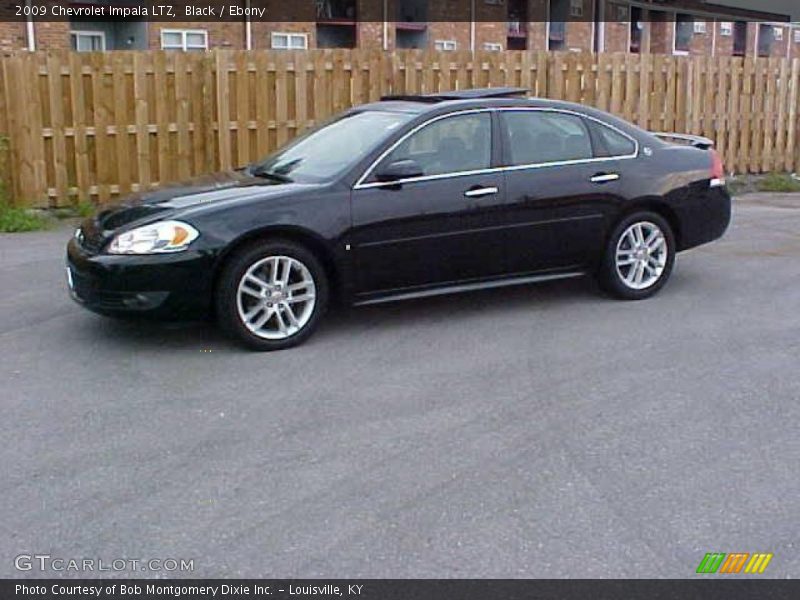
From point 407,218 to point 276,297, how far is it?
41.0 inches

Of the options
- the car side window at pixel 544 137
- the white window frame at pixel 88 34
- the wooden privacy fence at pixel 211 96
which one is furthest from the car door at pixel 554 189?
the white window frame at pixel 88 34

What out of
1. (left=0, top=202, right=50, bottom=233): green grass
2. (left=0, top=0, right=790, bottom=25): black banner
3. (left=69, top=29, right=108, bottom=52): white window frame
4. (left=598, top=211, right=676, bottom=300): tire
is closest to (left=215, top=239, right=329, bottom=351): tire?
(left=598, top=211, right=676, bottom=300): tire

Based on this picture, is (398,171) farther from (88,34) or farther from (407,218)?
(88,34)

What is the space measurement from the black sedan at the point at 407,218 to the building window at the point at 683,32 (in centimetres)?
3510

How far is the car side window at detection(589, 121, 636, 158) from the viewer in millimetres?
6598

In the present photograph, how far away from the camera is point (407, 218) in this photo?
5.86 metres

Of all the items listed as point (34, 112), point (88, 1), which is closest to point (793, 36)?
point (88, 1)

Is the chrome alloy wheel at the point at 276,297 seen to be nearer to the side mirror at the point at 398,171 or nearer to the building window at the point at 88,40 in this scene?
the side mirror at the point at 398,171

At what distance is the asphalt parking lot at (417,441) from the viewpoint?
10.7 ft

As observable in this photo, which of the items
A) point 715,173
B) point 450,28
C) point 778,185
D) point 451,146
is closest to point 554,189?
point 451,146

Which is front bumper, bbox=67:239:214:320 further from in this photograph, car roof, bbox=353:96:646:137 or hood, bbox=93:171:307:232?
car roof, bbox=353:96:646:137

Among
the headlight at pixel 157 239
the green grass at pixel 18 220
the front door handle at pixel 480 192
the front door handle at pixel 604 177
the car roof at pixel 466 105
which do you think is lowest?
the green grass at pixel 18 220

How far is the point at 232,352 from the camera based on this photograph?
5.55m

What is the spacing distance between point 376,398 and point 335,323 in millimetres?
1562
